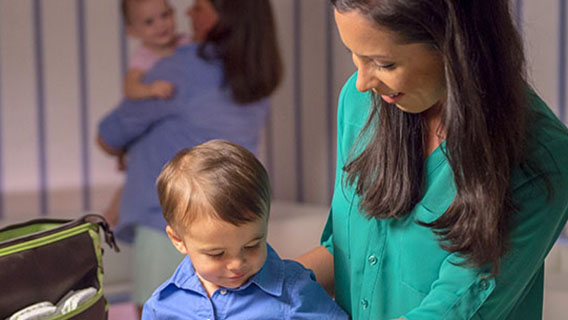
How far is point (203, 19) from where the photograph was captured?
8.12 ft

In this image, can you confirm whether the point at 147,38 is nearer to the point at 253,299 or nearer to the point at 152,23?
the point at 152,23

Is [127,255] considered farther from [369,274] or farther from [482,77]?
[482,77]

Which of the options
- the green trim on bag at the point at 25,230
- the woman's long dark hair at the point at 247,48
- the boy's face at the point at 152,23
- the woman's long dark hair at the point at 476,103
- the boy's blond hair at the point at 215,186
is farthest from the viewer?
the boy's face at the point at 152,23

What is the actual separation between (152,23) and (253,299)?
1.79 m

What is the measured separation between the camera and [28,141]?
338cm

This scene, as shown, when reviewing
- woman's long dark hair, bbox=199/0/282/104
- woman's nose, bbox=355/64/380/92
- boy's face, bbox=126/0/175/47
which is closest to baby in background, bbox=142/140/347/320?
woman's nose, bbox=355/64/380/92

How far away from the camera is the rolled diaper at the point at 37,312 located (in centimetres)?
120

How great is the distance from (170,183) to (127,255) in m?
2.30

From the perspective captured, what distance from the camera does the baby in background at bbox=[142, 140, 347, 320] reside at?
1.05 m

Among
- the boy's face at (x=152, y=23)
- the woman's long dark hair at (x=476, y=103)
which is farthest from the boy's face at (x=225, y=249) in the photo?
the boy's face at (x=152, y=23)

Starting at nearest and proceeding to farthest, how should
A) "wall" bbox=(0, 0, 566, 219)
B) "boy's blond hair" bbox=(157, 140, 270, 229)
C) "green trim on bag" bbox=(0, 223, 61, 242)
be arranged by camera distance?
"boy's blond hair" bbox=(157, 140, 270, 229)
"green trim on bag" bbox=(0, 223, 61, 242)
"wall" bbox=(0, 0, 566, 219)

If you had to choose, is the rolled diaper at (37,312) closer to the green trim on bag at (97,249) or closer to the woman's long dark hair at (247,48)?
the green trim on bag at (97,249)

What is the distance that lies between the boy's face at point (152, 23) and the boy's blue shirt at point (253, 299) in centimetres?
165

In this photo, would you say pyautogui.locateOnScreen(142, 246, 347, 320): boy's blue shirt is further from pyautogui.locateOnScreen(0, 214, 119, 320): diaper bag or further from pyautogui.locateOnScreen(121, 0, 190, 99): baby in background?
pyautogui.locateOnScreen(121, 0, 190, 99): baby in background
